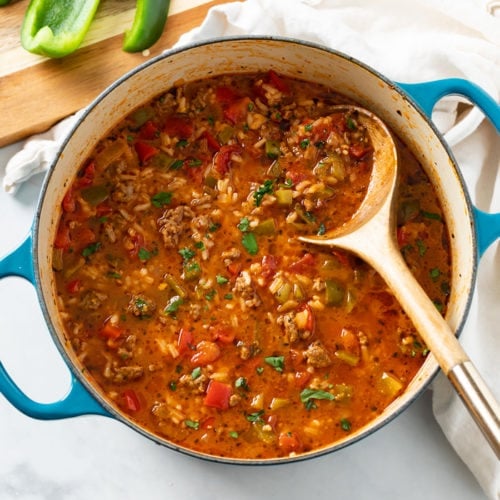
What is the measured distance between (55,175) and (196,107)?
93 cm

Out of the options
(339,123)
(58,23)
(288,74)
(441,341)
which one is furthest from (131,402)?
(58,23)

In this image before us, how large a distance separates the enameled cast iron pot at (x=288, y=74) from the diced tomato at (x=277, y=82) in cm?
5

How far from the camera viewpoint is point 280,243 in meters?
4.62

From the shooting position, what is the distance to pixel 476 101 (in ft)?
14.4

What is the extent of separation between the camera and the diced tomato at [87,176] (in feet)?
15.4

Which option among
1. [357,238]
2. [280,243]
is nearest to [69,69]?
[280,243]

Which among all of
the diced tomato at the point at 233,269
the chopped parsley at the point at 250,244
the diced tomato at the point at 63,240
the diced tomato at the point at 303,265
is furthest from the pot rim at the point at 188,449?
the chopped parsley at the point at 250,244

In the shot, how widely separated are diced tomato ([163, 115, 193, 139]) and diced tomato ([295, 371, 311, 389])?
1.46 meters

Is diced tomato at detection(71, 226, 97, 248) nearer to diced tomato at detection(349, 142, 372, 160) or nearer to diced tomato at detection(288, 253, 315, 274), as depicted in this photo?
diced tomato at detection(288, 253, 315, 274)

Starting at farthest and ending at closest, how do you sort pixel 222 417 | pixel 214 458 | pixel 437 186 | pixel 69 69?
pixel 69 69
pixel 437 186
pixel 222 417
pixel 214 458

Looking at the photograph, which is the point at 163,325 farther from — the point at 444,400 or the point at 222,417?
the point at 444,400

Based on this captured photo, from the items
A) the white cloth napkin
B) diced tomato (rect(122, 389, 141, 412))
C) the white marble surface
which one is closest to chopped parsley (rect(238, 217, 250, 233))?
diced tomato (rect(122, 389, 141, 412))

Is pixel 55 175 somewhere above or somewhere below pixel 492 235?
above

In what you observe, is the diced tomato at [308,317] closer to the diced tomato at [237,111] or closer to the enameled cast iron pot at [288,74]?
the enameled cast iron pot at [288,74]
